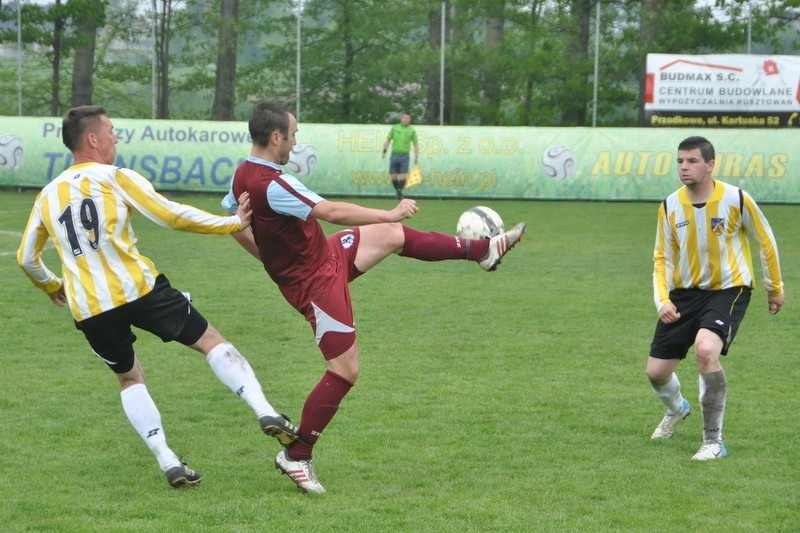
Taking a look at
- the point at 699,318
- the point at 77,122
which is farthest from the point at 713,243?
the point at 77,122

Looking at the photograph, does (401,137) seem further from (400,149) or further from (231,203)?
(231,203)

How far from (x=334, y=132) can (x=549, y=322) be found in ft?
46.6

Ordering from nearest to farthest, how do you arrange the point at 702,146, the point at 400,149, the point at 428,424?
the point at 702,146
the point at 428,424
the point at 400,149

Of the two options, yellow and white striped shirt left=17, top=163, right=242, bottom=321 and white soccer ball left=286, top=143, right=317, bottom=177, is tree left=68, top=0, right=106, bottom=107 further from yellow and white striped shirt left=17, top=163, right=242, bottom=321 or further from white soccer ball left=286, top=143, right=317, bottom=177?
yellow and white striped shirt left=17, top=163, right=242, bottom=321

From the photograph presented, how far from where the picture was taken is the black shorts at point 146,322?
5.01 m

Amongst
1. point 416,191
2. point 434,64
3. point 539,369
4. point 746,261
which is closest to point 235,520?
point 746,261

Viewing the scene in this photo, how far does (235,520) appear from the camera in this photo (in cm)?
466

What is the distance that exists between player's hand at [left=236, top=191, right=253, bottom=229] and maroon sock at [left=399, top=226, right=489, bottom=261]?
906mm

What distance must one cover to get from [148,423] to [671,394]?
9.28 feet

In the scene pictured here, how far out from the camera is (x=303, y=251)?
508 centimetres

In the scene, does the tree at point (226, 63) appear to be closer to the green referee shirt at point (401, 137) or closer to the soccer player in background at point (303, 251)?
the green referee shirt at point (401, 137)

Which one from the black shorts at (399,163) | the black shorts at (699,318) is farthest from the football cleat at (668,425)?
the black shorts at (399,163)

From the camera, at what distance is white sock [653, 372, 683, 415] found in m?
6.10

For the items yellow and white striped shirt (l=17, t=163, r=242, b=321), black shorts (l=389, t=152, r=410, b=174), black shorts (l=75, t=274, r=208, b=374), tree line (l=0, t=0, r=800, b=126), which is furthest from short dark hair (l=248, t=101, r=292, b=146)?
tree line (l=0, t=0, r=800, b=126)
